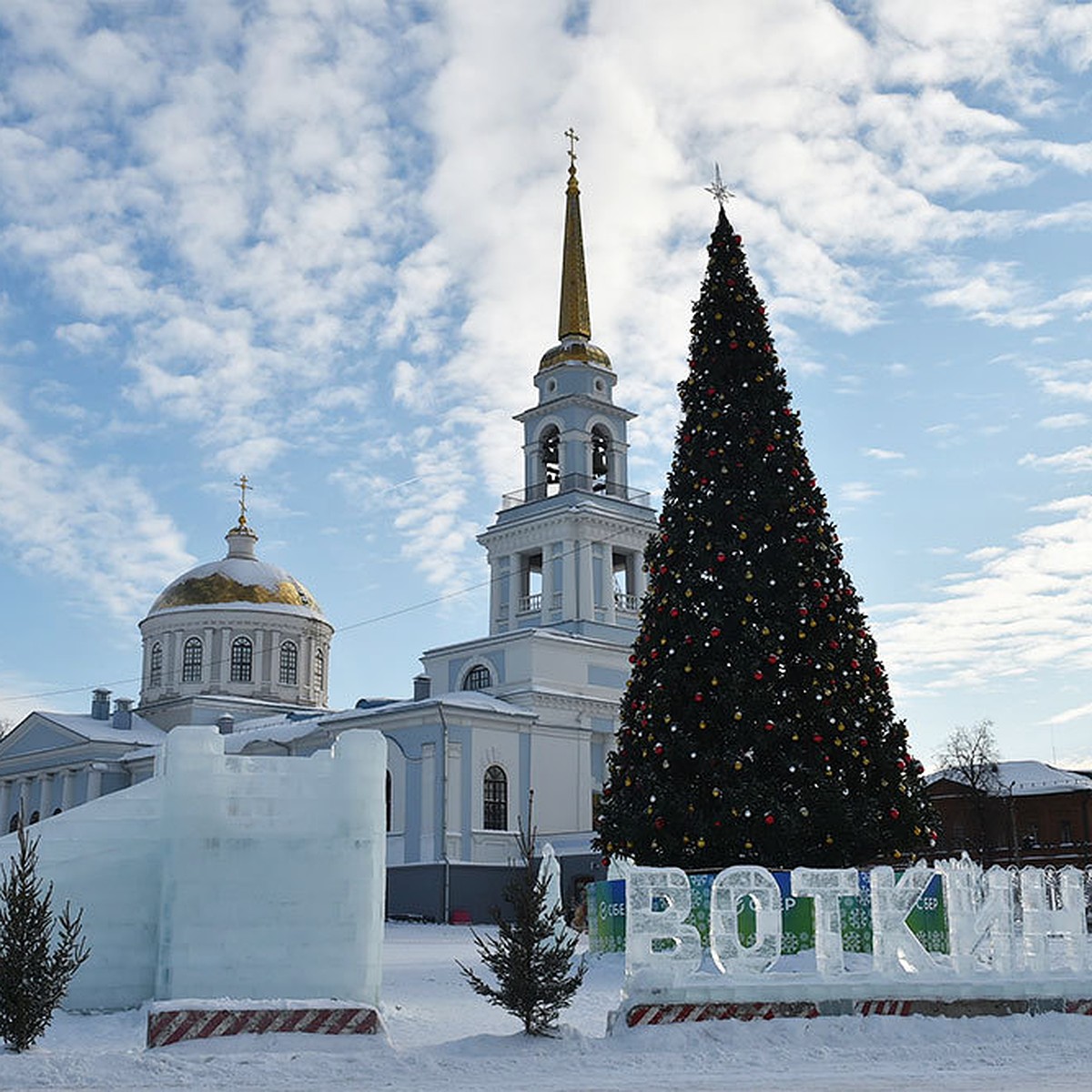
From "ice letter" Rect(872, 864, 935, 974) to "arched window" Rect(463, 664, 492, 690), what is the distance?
34.4 meters

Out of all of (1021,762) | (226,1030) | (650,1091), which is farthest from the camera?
(1021,762)

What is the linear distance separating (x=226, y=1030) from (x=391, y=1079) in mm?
1892

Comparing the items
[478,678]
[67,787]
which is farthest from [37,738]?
[478,678]

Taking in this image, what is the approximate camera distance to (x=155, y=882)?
13.9 metres

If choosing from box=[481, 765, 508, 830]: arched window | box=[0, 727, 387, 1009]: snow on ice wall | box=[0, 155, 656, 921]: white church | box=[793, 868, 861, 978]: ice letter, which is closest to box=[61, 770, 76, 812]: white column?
box=[0, 155, 656, 921]: white church

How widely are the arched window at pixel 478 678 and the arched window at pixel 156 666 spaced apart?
19152mm

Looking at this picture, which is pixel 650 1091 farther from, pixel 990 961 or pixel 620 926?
pixel 620 926

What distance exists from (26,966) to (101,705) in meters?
54.4

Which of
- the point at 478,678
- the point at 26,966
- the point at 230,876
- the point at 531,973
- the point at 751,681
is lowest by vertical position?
the point at 531,973

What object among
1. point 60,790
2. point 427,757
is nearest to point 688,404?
point 427,757

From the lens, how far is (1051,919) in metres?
15.0

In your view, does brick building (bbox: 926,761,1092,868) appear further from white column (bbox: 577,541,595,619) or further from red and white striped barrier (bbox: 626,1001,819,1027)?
red and white striped barrier (bbox: 626,1001,819,1027)

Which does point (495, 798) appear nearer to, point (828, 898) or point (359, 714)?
point (359, 714)

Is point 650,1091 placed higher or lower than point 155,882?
lower
